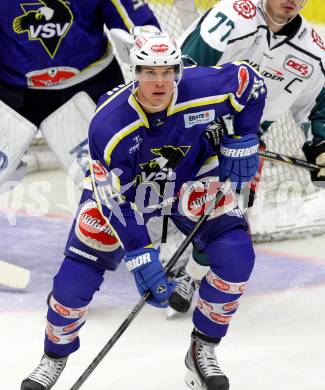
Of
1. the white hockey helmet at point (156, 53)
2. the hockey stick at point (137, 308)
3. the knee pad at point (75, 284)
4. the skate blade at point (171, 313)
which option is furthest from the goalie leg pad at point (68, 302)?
the skate blade at point (171, 313)

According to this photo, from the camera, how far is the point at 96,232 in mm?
3195

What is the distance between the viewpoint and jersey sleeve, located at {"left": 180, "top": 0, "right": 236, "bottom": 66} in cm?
382

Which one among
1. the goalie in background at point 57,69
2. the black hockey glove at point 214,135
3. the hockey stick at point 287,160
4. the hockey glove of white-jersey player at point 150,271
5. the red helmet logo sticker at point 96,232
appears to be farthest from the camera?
the hockey stick at point 287,160

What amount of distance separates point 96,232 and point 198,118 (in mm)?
455

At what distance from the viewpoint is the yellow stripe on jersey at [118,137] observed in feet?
9.89

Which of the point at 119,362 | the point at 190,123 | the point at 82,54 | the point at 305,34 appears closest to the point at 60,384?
the point at 119,362

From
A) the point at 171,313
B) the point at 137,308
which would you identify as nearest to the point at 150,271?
the point at 137,308

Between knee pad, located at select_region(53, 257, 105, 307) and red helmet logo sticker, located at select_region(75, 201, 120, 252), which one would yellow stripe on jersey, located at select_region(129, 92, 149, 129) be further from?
knee pad, located at select_region(53, 257, 105, 307)

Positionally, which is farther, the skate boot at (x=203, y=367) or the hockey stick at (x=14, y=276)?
the hockey stick at (x=14, y=276)

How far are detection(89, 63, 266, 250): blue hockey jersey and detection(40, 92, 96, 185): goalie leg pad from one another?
885 millimetres

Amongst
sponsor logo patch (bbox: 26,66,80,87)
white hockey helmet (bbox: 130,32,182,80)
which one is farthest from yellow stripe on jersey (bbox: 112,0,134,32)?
white hockey helmet (bbox: 130,32,182,80)

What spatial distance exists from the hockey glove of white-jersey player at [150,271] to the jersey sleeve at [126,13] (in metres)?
1.23

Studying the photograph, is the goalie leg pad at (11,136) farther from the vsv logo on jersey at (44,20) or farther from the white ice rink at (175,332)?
the white ice rink at (175,332)

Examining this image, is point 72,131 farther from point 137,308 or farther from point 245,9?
point 137,308
